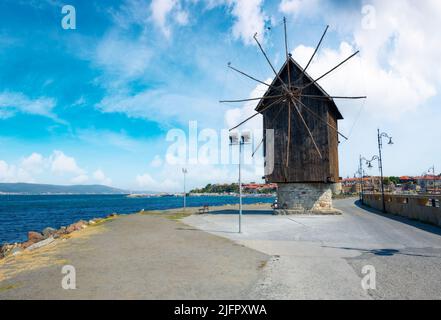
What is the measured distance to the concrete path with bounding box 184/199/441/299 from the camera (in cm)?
772

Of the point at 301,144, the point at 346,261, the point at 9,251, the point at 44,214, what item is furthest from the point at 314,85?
the point at 44,214

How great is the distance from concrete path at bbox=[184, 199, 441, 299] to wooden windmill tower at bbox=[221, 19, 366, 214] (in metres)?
9.79

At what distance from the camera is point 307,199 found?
2909cm

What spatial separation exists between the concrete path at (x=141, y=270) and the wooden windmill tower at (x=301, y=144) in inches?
614

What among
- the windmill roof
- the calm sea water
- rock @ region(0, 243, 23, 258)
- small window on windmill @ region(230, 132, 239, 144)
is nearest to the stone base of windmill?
the windmill roof

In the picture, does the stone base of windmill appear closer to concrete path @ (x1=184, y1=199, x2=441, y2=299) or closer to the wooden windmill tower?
the wooden windmill tower

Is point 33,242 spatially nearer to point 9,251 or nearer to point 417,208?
point 9,251

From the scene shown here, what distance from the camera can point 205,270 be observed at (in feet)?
32.5

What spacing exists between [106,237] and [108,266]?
7.66 meters

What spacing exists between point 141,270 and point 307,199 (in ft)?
72.5

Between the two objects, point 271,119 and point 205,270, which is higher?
point 271,119
